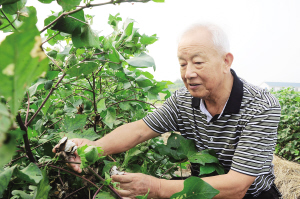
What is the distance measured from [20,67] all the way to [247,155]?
1317 mm

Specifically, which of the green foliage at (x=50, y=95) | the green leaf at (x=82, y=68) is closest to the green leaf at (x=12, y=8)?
the green foliage at (x=50, y=95)

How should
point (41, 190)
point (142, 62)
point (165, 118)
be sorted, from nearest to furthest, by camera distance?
1. point (41, 190)
2. point (142, 62)
3. point (165, 118)

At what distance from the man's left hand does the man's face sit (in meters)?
0.65

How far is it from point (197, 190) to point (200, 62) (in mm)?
827

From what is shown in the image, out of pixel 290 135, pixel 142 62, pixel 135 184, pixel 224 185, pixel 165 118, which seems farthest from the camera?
pixel 290 135

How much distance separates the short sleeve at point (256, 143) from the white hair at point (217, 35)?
48cm

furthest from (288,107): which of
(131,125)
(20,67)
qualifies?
(20,67)

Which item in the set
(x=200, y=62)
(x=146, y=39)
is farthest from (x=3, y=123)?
(x=200, y=62)

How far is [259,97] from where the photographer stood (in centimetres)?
140

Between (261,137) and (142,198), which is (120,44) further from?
(261,137)

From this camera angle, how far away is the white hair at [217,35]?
1.37 meters

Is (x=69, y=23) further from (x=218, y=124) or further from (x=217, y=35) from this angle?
(x=218, y=124)

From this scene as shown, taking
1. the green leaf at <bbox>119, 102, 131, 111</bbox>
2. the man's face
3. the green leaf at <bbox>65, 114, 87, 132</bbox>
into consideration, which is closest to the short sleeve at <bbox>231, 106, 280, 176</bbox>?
the man's face

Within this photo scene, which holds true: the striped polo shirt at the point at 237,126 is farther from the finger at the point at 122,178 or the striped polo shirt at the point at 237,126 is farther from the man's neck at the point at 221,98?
the finger at the point at 122,178
